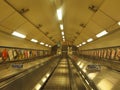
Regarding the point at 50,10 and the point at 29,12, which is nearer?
the point at 29,12

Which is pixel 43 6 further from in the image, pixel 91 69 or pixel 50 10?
pixel 91 69

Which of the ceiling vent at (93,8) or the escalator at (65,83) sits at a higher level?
the ceiling vent at (93,8)

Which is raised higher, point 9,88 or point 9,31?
point 9,31

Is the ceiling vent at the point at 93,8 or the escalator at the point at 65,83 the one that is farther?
the escalator at the point at 65,83

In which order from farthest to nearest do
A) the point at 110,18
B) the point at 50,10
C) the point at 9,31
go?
the point at 9,31 < the point at 50,10 < the point at 110,18

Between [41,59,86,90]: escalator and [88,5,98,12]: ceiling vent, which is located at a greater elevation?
[88,5,98,12]: ceiling vent

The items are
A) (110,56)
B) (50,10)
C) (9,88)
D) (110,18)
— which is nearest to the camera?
(9,88)


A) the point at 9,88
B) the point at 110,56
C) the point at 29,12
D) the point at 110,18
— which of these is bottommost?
the point at 9,88

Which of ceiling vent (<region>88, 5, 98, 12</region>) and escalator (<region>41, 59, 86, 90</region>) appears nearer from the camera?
ceiling vent (<region>88, 5, 98, 12</region>)

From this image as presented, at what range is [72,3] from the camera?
8.18 meters

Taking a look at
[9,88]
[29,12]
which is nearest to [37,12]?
[29,12]

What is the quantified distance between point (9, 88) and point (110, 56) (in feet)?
22.2

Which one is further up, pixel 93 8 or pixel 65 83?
pixel 93 8

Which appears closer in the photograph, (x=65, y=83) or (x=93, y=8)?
(x=93, y=8)
